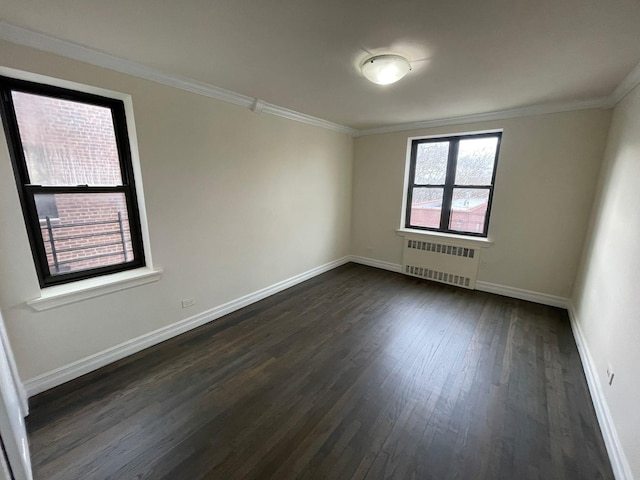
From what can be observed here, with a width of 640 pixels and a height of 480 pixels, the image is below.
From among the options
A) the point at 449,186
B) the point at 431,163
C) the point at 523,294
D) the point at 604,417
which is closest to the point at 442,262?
the point at 523,294

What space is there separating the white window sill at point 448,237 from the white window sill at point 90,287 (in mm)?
3577

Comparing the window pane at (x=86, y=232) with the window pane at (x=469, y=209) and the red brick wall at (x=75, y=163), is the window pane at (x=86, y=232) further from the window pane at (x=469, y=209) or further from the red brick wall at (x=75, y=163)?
the window pane at (x=469, y=209)

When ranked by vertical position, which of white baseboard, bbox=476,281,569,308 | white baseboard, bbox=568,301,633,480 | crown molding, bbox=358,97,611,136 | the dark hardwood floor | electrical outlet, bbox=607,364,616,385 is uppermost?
A: crown molding, bbox=358,97,611,136

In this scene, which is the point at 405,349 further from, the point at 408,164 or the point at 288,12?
the point at 408,164

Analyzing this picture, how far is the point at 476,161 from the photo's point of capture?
3.83 m

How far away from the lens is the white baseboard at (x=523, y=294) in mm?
3354

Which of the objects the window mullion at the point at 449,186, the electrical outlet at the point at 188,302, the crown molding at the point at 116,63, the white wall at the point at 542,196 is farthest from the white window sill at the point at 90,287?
the white wall at the point at 542,196

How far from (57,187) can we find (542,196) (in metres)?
4.92

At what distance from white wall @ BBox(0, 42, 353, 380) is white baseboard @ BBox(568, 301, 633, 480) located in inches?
127

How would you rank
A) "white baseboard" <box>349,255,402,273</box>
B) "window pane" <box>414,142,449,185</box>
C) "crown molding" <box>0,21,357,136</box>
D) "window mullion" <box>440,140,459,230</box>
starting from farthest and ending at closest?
"white baseboard" <box>349,255,402,273</box>, "window pane" <box>414,142,449,185</box>, "window mullion" <box>440,140,459,230</box>, "crown molding" <box>0,21,357,136</box>

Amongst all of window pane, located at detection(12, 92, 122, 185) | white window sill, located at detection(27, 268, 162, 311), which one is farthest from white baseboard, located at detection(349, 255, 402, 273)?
window pane, located at detection(12, 92, 122, 185)

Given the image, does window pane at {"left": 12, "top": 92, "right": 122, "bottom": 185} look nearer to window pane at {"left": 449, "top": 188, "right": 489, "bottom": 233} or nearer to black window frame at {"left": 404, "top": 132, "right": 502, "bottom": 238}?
black window frame at {"left": 404, "top": 132, "right": 502, "bottom": 238}

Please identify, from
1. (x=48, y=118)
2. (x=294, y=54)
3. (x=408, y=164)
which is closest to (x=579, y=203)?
(x=408, y=164)

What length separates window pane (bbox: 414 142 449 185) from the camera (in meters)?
4.13
